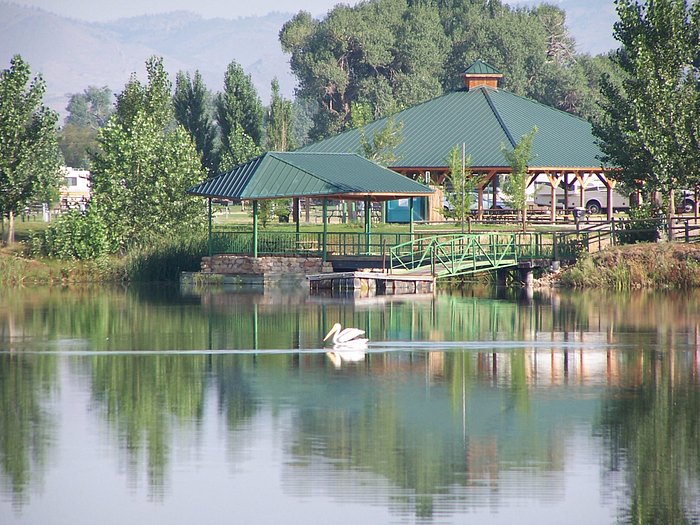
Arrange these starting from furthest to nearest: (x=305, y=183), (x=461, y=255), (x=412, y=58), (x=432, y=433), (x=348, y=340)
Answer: (x=412, y=58) → (x=305, y=183) → (x=461, y=255) → (x=348, y=340) → (x=432, y=433)

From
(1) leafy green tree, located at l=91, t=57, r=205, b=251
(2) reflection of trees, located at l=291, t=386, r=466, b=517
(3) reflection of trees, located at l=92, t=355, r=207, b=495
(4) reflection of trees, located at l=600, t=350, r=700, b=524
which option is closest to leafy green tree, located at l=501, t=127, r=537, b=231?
(1) leafy green tree, located at l=91, t=57, r=205, b=251

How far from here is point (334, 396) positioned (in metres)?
23.0

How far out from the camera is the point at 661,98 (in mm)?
47625

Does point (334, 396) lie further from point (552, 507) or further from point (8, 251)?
point (8, 251)

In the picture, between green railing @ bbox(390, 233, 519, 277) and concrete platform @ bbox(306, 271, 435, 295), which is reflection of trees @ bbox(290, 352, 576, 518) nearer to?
concrete platform @ bbox(306, 271, 435, 295)

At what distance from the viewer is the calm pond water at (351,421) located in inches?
641

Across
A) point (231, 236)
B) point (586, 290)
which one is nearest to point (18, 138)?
point (231, 236)

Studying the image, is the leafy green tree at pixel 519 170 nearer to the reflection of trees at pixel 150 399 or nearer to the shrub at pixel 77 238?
the shrub at pixel 77 238

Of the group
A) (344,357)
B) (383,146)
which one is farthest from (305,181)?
(344,357)

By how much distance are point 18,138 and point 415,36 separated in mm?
58834

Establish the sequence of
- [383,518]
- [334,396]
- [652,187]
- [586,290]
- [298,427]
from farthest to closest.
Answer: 1. [652,187]
2. [586,290]
3. [334,396]
4. [298,427]
5. [383,518]

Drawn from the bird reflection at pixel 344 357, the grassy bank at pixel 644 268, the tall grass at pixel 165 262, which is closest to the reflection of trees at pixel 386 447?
the bird reflection at pixel 344 357

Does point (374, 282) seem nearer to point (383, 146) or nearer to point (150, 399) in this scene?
point (383, 146)

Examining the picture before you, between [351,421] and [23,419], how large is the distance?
5143 millimetres
